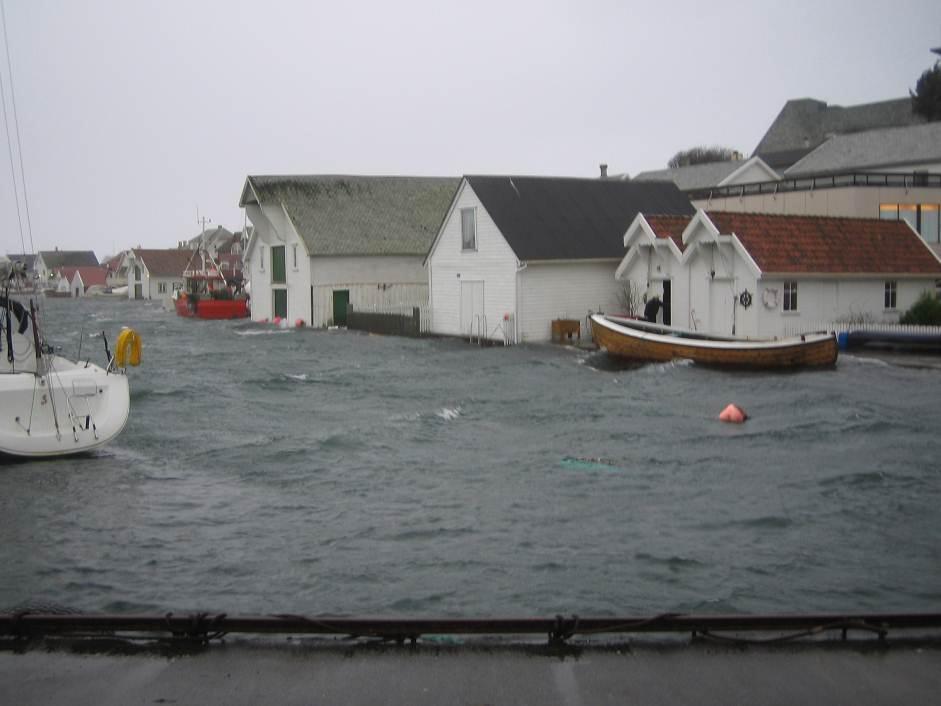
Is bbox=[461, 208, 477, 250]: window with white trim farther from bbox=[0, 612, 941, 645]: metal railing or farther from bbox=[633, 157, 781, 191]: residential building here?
bbox=[0, 612, 941, 645]: metal railing

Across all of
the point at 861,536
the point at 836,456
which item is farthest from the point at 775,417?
the point at 861,536

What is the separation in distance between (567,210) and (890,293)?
11948mm

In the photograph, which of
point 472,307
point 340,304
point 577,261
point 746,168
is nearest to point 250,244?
point 340,304

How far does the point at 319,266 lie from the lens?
1876 inches

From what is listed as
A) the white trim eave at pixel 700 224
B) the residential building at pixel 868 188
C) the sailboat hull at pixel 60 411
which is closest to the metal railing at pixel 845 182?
the residential building at pixel 868 188

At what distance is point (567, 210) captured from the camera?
38.0 metres

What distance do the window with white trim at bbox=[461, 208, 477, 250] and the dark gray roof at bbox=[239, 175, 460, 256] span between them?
1005cm

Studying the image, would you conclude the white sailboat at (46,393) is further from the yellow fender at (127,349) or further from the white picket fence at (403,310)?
the white picket fence at (403,310)

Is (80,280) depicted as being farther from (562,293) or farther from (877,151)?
(562,293)

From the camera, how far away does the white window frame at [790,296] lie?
98.3 feet

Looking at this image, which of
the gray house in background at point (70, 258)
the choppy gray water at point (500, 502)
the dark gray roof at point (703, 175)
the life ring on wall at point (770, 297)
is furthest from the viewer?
the gray house in background at point (70, 258)

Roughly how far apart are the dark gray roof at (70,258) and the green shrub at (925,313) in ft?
482

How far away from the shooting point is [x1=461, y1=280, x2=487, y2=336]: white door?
3653 centimetres

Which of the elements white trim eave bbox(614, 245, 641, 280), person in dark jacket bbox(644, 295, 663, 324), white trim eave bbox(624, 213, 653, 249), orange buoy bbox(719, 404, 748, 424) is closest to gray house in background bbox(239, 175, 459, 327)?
white trim eave bbox(614, 245, 641, 280)
